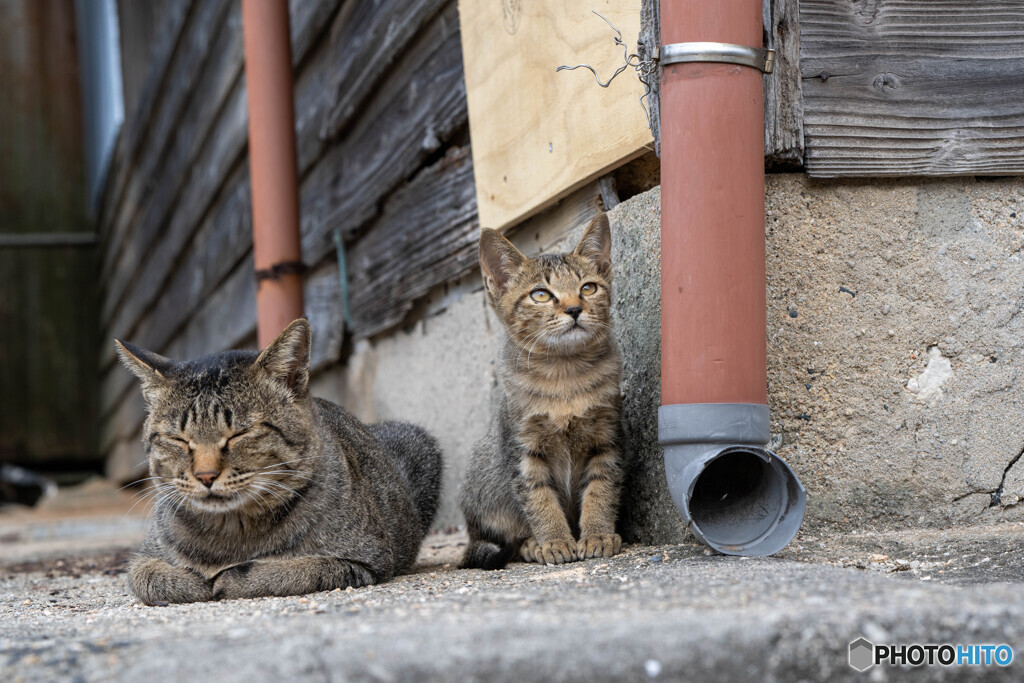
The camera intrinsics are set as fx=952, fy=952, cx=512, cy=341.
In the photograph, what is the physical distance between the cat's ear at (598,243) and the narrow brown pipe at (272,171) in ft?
7.31

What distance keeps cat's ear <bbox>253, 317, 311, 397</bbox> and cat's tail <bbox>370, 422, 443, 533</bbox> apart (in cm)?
80

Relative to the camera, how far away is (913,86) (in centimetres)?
273

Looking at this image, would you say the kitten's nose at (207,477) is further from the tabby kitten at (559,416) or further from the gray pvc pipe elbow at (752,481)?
the gray pvc pipe elbow at (752,481)

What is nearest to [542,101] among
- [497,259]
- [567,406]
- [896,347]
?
[497,259]

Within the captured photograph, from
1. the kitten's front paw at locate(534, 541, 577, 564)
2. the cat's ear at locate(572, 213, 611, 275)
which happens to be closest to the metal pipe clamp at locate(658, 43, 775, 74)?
the cat's ear at locate(572, 213, 611, 275)

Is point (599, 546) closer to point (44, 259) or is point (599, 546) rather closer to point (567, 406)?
point (567, 406)

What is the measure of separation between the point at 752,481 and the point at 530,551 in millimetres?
762

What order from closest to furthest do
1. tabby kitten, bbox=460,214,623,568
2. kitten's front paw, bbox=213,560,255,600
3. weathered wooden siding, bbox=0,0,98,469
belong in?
kitten's front paw, bbox=213,560,255,600 < tabby kitten, bbox=460,214,623,568 < weathered wooden siding, bbox=0,0,98,469

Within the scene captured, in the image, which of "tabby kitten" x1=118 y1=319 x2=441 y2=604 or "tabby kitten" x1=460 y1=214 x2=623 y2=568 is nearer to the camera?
"tabby kitten" x1=118 y1=319 x2=441 y2=604

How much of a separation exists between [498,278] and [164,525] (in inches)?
51.0

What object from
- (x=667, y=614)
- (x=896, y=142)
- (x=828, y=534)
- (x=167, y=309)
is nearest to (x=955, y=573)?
(x=828, y=534)

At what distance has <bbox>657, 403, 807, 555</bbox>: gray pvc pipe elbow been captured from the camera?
2301 millimetres

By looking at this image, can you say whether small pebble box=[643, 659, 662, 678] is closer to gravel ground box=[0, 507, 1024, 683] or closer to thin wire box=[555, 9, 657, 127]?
gravel ground box=[0, 507, 1024, 683]

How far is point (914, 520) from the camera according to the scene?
8.73 ft
